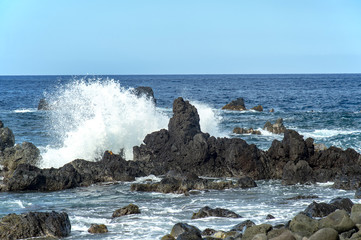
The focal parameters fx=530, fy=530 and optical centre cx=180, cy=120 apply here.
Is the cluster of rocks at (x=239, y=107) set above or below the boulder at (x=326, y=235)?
below

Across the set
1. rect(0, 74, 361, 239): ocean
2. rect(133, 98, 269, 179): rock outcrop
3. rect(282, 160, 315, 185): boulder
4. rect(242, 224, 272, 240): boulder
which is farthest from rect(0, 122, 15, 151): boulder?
rect(242, 224, 272, 240): boulder

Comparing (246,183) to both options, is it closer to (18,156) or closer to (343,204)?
(343,204)

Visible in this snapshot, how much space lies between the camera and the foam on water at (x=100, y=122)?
21344 millimetres

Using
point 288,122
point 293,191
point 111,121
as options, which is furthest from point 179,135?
point 288,122

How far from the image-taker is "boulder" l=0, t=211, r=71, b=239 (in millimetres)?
10500

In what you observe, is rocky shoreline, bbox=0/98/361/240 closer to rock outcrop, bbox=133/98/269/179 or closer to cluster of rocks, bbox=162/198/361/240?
rock outcrop, bbox=133/98/269/179

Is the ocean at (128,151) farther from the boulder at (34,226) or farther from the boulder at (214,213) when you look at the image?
the boulder at (34,226)

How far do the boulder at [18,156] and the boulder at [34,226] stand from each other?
306 inches

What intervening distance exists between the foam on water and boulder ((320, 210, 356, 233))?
13.1 meters

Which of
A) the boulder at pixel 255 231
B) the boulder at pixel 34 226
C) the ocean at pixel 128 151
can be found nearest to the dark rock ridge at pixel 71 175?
the ocean at pixel 128 151

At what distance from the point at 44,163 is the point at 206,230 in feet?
35.2

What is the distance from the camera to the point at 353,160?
1739 centimetres

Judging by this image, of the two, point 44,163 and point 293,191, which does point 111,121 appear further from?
point 293,191

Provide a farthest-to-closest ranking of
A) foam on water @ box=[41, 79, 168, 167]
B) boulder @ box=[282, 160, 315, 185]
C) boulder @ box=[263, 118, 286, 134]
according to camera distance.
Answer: boulder @ box=[263, 118, 286, 134] → foam on water @ box=[41, 79, 168, 167] → boulder @ box=[282, 160, 315, 185]
